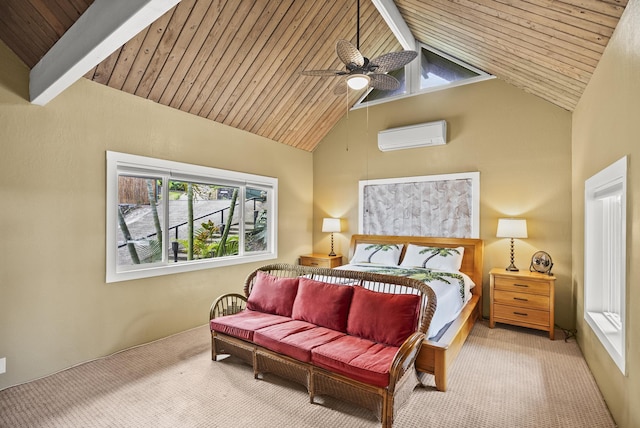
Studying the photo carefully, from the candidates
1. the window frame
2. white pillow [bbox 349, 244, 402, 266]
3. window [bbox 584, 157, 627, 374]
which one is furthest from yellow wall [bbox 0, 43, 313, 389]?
window [bbox 584, 157, 627, 374]

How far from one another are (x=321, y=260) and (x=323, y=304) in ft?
8.66

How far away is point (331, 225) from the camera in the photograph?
5.57 metres

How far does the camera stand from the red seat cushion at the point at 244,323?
9.38 ft

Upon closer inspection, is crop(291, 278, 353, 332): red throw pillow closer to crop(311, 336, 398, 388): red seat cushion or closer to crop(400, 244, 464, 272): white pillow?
crop(311, 336, 398, 388): red seat cushion

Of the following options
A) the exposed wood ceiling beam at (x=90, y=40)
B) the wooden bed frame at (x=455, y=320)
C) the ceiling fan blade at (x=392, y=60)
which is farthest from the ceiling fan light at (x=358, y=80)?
the wooden bed frame at (x=455, y=320)

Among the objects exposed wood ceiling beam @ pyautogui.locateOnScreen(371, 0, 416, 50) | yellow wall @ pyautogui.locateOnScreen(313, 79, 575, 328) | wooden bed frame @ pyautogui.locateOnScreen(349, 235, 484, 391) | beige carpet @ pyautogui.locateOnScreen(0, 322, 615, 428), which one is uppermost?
exposed wood ceiling beam @ pyautogui.locateOnScreen(371, 0, 416, 50)

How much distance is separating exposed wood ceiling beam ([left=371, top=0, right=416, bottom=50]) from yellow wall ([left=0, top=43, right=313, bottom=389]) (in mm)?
2614

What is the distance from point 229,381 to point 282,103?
3.63 metres

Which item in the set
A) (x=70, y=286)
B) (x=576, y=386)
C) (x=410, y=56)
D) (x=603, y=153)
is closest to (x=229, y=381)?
(x=70, y=286)

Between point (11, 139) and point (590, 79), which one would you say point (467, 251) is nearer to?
point (590, 79)

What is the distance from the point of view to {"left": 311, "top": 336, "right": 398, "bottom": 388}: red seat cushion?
2.14m

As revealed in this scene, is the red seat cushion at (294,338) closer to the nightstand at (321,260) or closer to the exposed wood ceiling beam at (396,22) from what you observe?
the nightstand at (321,260)

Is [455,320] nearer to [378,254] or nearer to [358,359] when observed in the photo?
[358,359]

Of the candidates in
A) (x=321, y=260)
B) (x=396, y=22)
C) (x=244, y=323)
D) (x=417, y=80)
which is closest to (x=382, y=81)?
(x=396, y=22)
